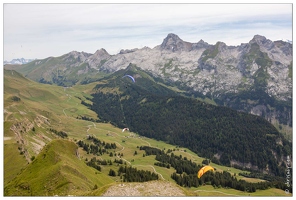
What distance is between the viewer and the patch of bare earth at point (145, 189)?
65.8 m

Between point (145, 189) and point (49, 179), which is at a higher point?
point (145, 189)

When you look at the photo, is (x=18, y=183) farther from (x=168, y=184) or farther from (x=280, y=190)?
(x=280, y=190)

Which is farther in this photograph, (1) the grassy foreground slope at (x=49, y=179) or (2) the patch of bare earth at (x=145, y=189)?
(1) the grassy foreground slope at (x=49, y=179)

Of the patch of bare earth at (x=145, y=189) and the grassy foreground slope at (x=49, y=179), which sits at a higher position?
the patch of bare earth at (x=145, y=189)

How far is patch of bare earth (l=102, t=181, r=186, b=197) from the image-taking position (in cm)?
6581

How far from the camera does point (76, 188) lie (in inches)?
3327

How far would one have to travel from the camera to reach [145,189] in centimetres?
6862

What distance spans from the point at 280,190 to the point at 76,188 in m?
155

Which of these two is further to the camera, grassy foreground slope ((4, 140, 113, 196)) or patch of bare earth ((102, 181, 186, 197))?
grassy foreground slope ((4, 140, 113, 196))

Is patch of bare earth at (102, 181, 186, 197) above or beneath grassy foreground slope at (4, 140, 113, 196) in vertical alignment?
above

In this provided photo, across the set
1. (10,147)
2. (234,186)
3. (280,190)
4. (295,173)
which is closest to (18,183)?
(10,147)

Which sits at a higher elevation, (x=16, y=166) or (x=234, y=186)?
(x=16, y=166)

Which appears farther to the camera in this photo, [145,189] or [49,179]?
[49,179]

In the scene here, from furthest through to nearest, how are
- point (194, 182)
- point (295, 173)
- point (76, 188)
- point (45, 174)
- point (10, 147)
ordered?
point (194, 182) < point (10, 147) < point (45, 174) < point (76, 188) < point (295, 173)
